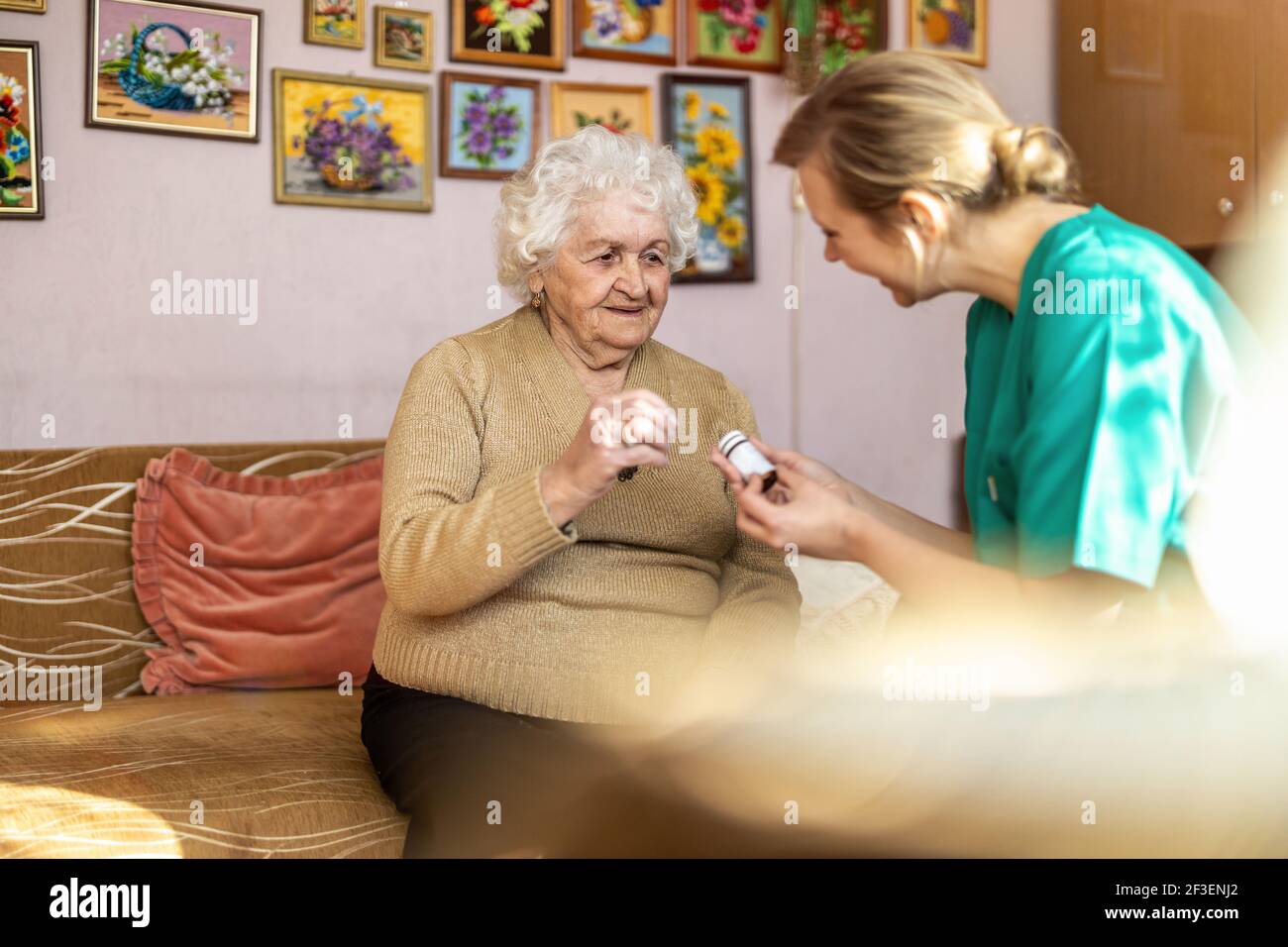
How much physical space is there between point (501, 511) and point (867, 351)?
74.5 inches

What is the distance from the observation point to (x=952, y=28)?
10.5ft

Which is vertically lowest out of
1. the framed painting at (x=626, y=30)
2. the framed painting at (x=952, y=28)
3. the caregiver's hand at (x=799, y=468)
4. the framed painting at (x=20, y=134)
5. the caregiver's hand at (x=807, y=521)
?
the caregiver's hand at (x=807, y=521)

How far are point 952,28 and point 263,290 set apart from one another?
→ 1.91 metres

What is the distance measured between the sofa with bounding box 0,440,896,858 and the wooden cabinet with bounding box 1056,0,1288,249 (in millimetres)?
1199

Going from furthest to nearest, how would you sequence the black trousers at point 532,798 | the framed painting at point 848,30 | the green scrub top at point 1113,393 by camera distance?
the framed painting at point 848,30 → the black trousers at point 532,798 → the green scrub top at point 1113,393

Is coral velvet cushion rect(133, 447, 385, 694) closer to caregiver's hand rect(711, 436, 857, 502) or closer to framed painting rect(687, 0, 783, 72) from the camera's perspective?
caregiver's hand rect(711, 436, 857, 502)

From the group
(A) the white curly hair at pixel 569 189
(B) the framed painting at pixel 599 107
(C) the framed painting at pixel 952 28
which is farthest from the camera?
(C) the framed painting at pixel 952 28

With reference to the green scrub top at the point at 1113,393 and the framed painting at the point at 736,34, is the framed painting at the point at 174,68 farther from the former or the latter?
the green scrub top at the point at 1113,393

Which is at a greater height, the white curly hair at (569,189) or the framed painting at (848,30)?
the framed painting at (848,30)

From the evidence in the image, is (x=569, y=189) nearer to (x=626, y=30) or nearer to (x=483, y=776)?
(x=483, y=776)

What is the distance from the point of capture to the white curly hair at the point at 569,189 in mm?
1796

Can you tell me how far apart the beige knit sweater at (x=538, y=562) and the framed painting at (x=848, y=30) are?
157 cm

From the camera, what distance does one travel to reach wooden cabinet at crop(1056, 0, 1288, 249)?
8.46 ft

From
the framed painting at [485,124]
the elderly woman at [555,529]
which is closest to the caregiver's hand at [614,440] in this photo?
the elderly woman at [555,529]
